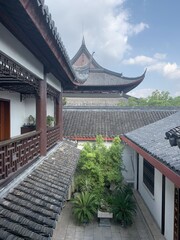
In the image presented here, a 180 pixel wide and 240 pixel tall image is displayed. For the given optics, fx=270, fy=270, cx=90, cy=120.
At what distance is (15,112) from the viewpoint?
327 inches

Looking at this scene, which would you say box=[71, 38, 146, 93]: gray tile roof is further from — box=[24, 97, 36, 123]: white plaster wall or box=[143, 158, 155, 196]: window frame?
box=[143, 158, 155, 196]: window frame

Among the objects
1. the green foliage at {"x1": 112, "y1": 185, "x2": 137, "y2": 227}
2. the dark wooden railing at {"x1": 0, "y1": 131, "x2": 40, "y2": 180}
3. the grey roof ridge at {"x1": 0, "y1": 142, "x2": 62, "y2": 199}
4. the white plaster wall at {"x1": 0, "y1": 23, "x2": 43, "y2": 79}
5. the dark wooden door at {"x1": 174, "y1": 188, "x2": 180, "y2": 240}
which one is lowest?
the green foliage at {"x1": 112, "y1": 185, "x2": 137, "y2": 227}

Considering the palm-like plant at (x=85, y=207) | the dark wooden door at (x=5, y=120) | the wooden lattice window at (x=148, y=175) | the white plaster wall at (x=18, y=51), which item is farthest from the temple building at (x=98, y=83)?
the white plaster wall at (x=18, y=51)

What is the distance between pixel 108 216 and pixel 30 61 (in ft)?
17.8

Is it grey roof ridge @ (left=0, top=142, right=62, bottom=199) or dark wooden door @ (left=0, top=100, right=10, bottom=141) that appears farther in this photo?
dark wooden door @ (left=0, top=100, right=10, bottom=141)

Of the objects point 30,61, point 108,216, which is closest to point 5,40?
point 30,61

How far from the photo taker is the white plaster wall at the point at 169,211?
6340 millimetres

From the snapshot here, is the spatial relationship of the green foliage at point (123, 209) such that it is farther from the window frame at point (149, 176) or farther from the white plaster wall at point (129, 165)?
the white plaster wall at point (129, 165)

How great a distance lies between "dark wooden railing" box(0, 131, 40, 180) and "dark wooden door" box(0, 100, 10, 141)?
227 centimetres

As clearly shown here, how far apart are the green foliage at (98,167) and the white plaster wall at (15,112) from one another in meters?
2.67

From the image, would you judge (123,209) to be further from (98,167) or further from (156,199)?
(98,167)

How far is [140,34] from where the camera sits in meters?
20.4

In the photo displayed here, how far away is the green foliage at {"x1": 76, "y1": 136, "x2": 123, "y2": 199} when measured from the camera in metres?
9.79

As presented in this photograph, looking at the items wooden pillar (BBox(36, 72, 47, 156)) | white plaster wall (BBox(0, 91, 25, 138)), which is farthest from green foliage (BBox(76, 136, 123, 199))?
wooden pillar (BBox(36, 72, 47, 156))
